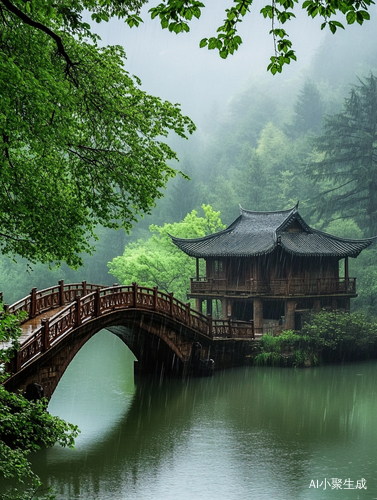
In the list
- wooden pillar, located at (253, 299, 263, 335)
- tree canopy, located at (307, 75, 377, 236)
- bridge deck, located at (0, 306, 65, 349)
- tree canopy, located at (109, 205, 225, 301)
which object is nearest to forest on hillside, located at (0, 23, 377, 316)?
tree canopy, located at (307, 75, 377, 236)

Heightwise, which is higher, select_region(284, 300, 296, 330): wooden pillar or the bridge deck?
select_region(284, 300, 296, 330): wooden pillar

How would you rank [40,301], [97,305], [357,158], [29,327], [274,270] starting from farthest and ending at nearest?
[357,158] < [274,270] < [40,301] < [97,305] < [29,327]

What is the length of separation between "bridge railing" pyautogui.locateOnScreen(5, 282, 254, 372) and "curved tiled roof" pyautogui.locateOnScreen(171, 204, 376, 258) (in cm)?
482

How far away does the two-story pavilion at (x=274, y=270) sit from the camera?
30938mm

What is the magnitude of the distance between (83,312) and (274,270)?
15319mm

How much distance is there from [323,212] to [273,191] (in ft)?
51.0

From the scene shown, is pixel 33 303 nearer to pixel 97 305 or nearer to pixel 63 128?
pixel 97 305

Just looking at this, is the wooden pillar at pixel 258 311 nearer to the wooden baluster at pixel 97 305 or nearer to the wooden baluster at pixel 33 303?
the wooden baluster at pixel 97 305

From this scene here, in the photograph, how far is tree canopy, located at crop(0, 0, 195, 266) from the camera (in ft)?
28.3

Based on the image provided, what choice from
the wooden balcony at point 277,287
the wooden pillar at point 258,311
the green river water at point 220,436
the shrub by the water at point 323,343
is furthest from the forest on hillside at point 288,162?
the wooden pillar at point 258,311

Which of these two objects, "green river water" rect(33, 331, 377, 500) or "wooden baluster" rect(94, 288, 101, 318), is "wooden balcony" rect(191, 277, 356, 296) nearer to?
"green river water" rect(33, 331, 377, 500)

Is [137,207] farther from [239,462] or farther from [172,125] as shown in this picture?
[239,462]

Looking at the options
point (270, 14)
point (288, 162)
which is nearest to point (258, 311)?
point (270, 14)

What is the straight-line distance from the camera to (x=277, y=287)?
1217 inches
